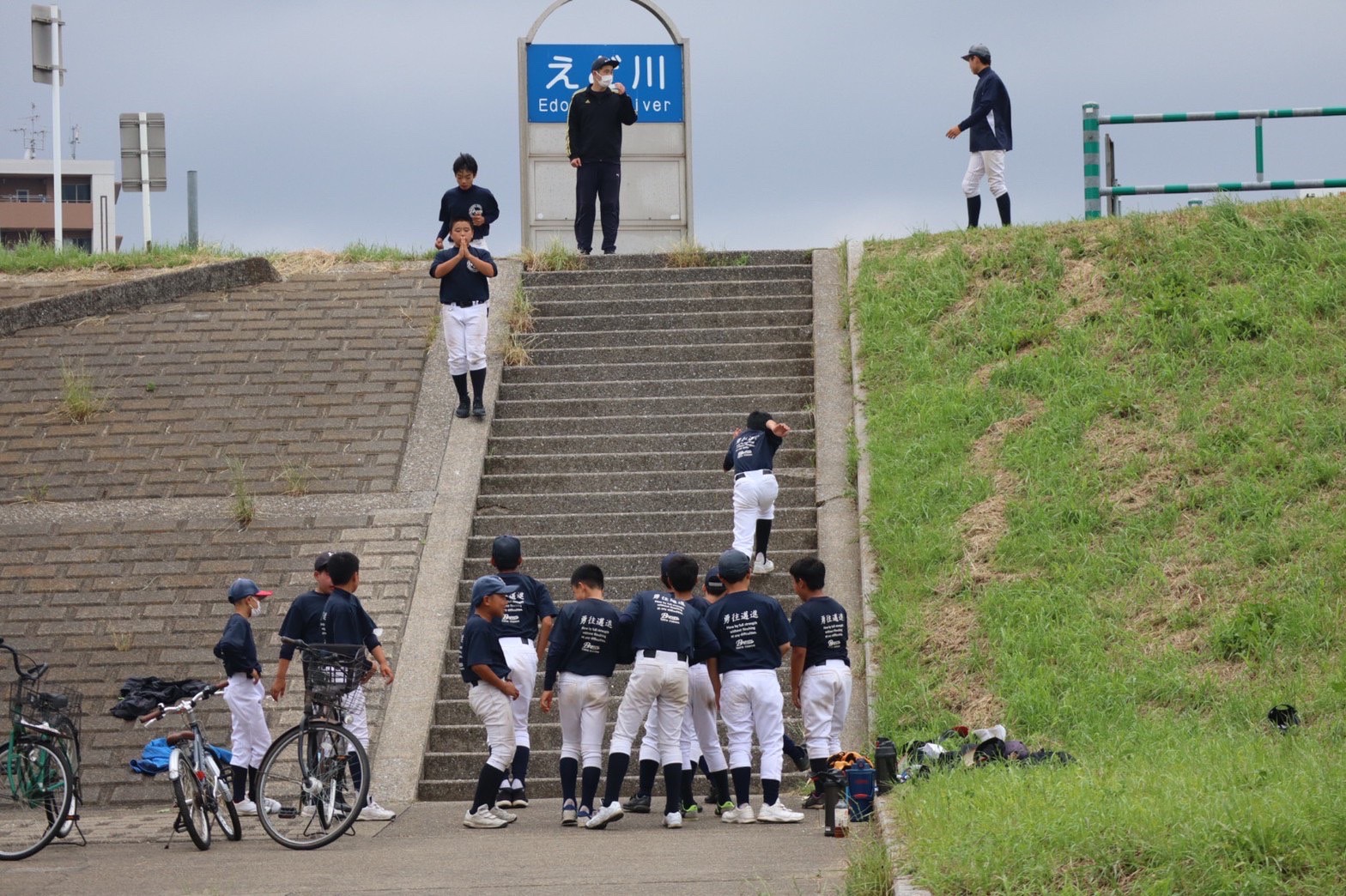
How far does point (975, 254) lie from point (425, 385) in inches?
228

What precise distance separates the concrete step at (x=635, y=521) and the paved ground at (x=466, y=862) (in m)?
4.05

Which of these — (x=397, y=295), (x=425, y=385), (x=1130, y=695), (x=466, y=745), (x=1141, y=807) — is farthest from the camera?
(x=397, y=295)

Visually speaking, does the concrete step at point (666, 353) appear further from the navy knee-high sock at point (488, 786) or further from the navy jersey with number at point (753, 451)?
the navy knee-high sock at point (488, 786)

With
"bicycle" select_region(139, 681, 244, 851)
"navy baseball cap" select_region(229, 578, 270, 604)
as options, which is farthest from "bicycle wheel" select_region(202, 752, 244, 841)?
"navy baseball cap" select_region(229, 578, 270, 604)

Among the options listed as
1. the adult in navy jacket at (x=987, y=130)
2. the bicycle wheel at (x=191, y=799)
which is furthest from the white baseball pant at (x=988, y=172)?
the bicycle wheel at (x=191, y=799)

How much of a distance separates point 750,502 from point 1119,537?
281 centimetres

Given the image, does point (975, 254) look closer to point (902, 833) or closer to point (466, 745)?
point (466, 745)

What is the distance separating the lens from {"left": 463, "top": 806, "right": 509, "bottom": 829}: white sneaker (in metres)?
9.70

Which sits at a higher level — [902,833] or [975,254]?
[975,254]

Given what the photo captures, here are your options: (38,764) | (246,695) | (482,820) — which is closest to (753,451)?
(482,820)

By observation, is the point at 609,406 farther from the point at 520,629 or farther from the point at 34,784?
the point at 34,784

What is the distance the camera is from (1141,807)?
6.46 meters

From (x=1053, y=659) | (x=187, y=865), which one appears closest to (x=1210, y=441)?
(x=1053, y=659)

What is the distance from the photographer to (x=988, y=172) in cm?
1767
